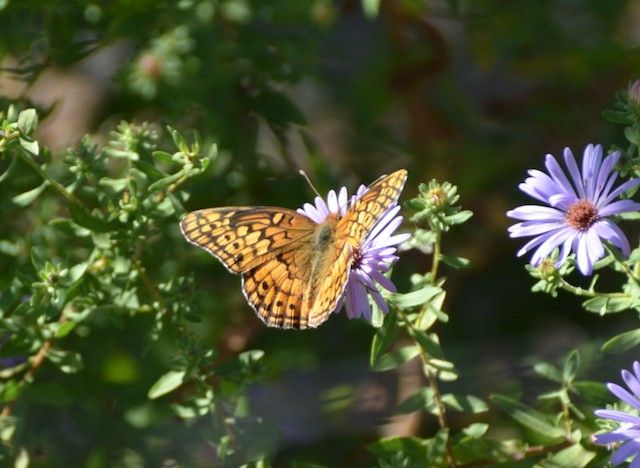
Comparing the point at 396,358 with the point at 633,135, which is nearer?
the point at 633,135

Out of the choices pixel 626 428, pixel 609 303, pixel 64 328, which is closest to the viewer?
pixel 626 428

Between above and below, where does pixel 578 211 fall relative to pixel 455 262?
above

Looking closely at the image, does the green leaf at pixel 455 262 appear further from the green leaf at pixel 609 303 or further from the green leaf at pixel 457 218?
the green leaf at pixel 609 303

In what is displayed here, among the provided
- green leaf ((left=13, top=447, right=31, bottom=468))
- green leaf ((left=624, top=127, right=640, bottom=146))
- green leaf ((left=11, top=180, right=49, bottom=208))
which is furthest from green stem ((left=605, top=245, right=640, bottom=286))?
green leaf ((left=13, top=447, right=31, bottom=468))

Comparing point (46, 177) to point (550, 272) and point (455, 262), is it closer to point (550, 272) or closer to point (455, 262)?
point (455, 262)

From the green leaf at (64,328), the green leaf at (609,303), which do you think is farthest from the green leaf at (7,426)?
the green leaf at (609,303)

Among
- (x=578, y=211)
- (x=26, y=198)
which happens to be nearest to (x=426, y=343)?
(x=578, y=211)
